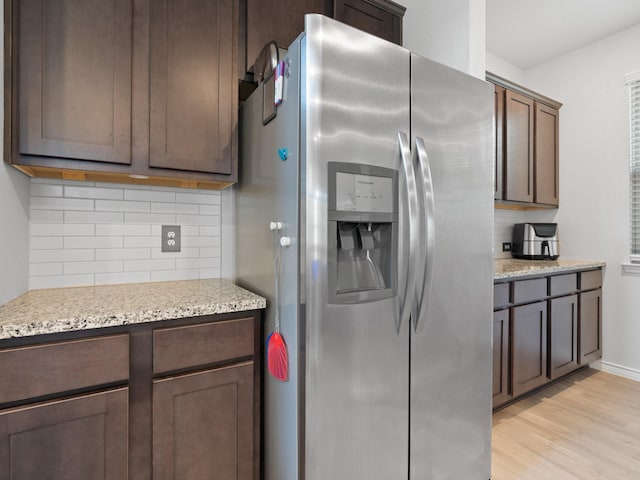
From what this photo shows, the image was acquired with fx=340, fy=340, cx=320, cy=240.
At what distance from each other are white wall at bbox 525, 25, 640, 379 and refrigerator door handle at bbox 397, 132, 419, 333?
8.88 feet

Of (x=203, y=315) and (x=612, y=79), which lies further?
(x=612, y=79)

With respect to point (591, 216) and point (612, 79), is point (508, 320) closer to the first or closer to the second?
point (591, 216)

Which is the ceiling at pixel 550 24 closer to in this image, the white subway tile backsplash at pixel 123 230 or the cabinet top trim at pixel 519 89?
the cabinet top trim at pixel 519 89

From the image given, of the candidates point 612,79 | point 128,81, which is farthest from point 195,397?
point 612,79

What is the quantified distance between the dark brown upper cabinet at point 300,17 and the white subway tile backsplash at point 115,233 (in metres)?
0.79

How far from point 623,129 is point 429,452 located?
10.2 feet

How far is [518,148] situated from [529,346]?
5.16ft

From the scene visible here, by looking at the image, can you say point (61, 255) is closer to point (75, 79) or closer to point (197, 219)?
point (197, 219)

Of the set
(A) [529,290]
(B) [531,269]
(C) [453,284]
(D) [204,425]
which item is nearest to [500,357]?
(A) [529,290]

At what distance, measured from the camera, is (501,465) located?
1.74 m

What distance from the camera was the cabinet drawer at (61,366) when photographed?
95cm

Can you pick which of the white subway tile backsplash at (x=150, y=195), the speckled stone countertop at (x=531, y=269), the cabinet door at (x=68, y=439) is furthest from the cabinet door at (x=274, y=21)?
the speckled stone countertop at (x=531, y=269)

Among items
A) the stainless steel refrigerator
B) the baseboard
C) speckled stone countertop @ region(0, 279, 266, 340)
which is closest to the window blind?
the baseboard

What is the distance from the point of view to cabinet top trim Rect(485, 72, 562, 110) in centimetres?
259
